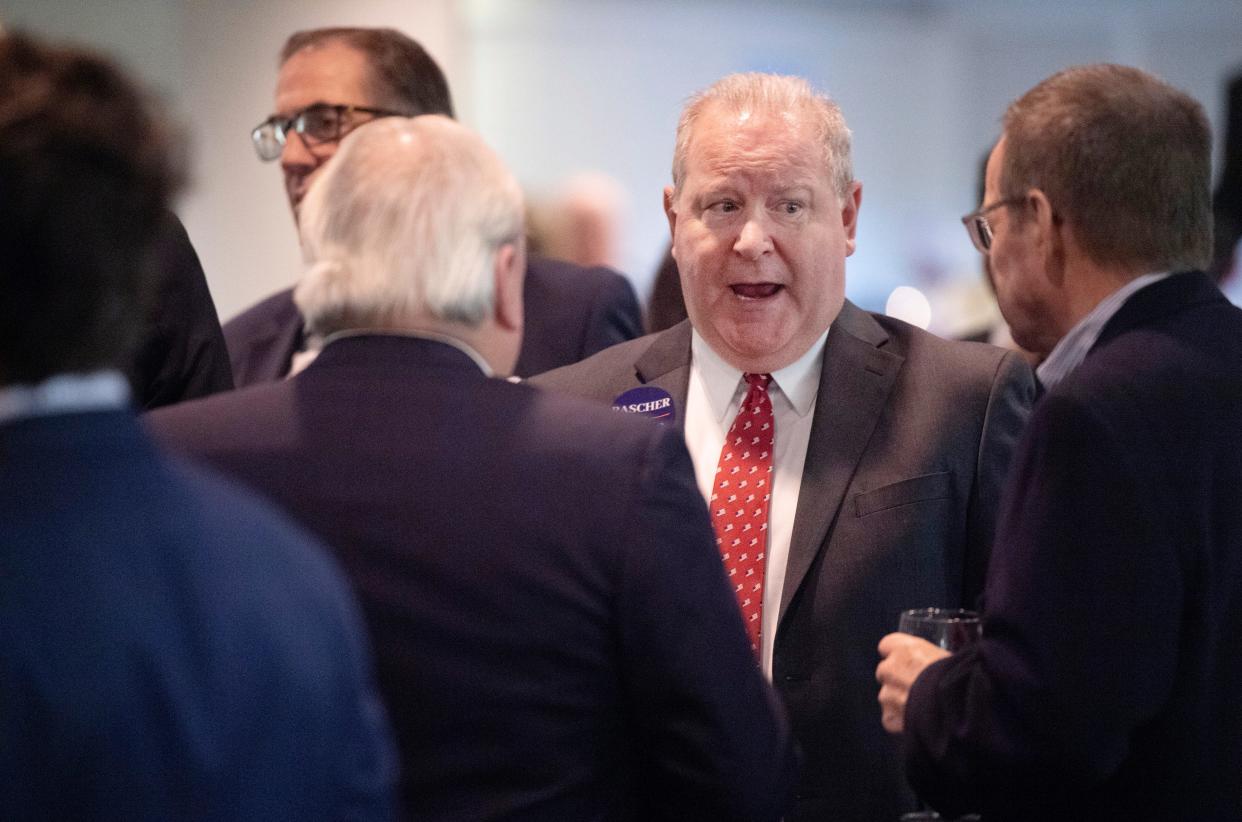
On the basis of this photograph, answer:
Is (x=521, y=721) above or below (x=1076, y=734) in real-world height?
above

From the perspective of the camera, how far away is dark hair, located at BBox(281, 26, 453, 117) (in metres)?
3.38

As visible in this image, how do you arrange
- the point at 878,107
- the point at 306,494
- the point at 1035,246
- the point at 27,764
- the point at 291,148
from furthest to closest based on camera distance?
the point at 878,107, the point at 291,148, the point at 1035,246, the point at 306,494, the point at 27,764

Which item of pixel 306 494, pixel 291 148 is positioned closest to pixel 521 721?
pixel 306 494

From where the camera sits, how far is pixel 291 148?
3328 mm

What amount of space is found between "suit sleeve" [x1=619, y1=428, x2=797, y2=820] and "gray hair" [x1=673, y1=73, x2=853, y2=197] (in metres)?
1.09

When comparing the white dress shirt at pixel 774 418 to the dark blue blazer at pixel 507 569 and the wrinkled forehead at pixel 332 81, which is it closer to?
the dark blue blazer at pixel 507 569

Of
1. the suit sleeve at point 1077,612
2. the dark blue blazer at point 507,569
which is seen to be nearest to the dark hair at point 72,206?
the dark blue blazer at point 507,569

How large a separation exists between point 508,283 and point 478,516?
277 millimetres

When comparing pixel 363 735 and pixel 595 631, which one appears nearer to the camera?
pixel 363 735

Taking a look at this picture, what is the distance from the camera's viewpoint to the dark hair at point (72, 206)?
110 cm

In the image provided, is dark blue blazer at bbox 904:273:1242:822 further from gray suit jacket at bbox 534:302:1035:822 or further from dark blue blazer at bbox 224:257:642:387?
dark blue blazer at bbox 224:257:642:387

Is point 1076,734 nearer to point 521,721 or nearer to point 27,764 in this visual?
point 521,721

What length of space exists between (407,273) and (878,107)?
8.37 metres

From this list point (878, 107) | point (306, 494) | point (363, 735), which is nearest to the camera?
point (363, 735)
